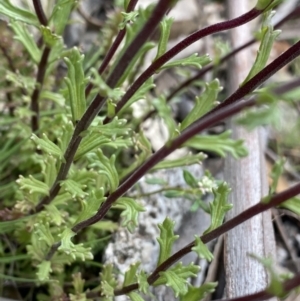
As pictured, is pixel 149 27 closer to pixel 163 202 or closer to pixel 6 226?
pixel 6 226

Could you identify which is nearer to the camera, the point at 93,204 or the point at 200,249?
the point at 200,249

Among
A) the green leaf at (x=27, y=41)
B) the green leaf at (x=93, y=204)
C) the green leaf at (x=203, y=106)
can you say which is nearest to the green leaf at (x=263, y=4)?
the green leaf at (x=203, y=106)

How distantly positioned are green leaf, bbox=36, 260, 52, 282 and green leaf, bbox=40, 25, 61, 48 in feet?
1.97

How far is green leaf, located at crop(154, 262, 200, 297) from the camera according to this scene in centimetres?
128

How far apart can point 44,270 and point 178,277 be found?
1.24 feet

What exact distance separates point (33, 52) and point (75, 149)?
21.3 inches

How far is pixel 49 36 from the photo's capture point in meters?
1.49

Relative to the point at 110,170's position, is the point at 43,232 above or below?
below

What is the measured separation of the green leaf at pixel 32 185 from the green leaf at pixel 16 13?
1.43 ft

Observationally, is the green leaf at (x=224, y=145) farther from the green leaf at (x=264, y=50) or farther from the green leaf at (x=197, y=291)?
the green leaf at (x=197, y=291)

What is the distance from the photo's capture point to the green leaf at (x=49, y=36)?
1.47 metres

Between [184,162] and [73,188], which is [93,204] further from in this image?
[184,162]

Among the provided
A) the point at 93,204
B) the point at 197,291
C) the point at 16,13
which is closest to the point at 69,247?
the point at 93,204

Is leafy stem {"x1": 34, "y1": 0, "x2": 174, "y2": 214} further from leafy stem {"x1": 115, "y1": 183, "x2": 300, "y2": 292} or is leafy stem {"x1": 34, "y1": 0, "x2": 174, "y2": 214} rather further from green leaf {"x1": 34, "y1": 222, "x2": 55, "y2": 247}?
leafy stem {"x1": 115, "y1": 183, "x2": 300, "y2": 292}
